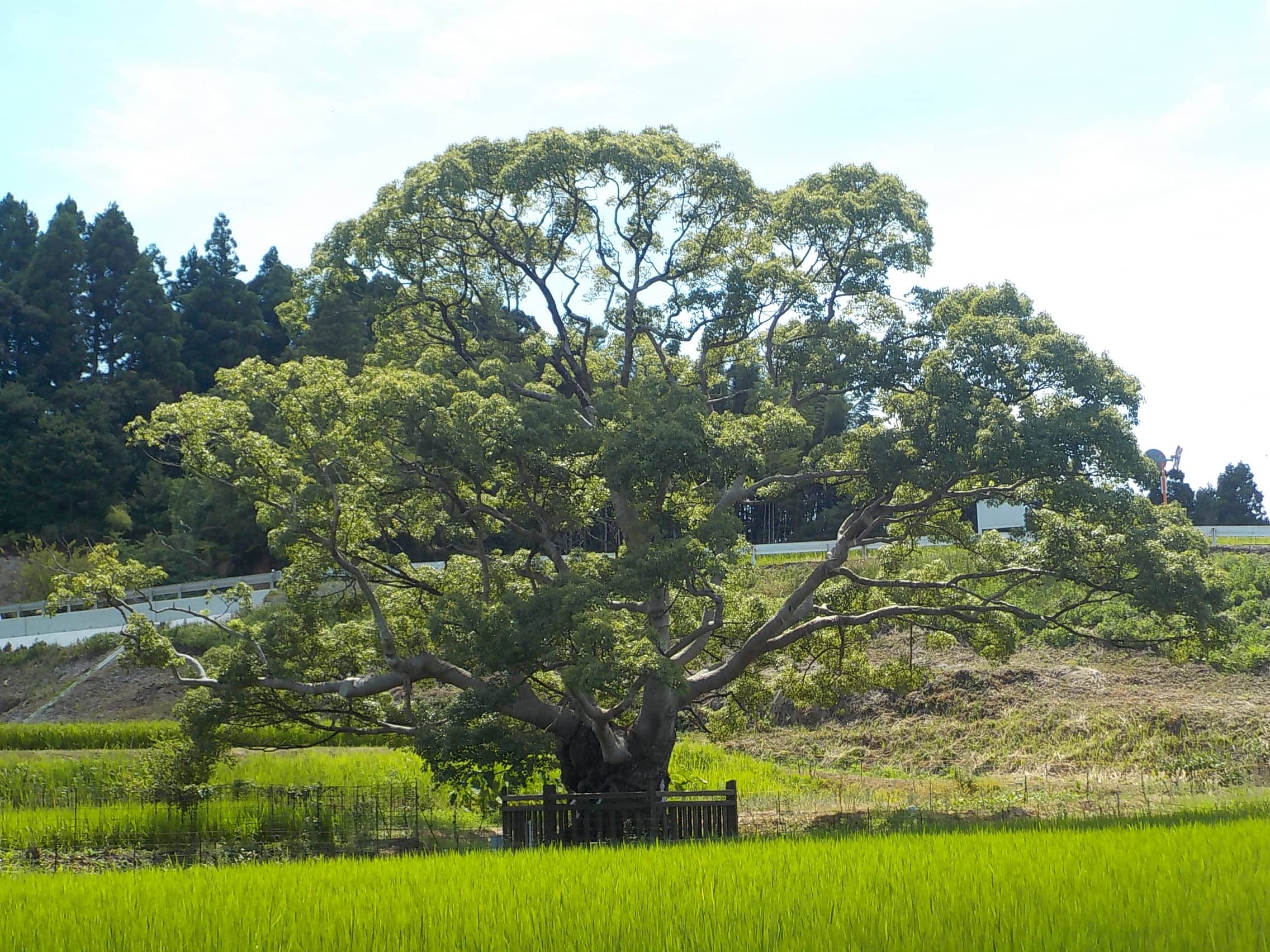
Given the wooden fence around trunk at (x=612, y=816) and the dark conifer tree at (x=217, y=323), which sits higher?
the dark conifer tree at (x=217, y=323)

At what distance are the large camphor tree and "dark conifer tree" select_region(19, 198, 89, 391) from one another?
137ft

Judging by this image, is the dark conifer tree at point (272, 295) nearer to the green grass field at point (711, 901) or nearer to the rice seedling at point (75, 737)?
the rice seedling at point (75, 737)

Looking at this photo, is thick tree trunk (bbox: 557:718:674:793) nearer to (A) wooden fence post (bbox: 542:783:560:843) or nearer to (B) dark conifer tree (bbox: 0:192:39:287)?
(A) wooden fence post (bbox: 542:783:560:843)

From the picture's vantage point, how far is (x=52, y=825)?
50.8 ft

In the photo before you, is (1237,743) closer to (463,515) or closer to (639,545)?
(639,545)

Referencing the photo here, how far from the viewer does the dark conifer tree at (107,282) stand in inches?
2205

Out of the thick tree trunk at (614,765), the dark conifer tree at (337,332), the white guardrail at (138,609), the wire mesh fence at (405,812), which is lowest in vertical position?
the wire mesh fence at (405,812)

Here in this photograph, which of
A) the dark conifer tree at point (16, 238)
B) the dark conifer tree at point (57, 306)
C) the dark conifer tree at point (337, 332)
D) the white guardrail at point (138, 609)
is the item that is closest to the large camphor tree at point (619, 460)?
the white guardrail at point (138, 609)

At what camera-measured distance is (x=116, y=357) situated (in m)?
55.5

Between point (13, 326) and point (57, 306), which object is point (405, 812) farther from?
point (13, 326)

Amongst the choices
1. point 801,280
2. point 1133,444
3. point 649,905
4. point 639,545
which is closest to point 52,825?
point 639,545

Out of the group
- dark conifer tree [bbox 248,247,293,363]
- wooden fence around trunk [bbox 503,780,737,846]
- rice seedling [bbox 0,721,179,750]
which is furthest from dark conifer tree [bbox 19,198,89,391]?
wooden fence around trunk [bbox 503,780,737,846]

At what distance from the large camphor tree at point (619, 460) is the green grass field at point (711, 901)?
387 cm

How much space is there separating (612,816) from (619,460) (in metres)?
4.76
